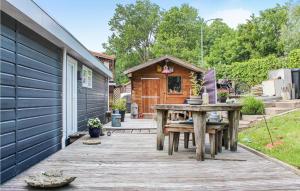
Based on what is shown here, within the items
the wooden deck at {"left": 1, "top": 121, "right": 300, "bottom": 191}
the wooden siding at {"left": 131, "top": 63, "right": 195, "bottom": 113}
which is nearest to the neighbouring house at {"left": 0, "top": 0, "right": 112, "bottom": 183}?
the wooden deck at {"left": 1, "top": 121, "right": 300, "bottom": 191}

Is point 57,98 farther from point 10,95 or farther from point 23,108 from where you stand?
point 10,95

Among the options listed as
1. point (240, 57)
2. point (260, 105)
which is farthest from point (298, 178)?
point (240, 57)

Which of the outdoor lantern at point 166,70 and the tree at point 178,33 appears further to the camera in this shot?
the tree at point 178,33

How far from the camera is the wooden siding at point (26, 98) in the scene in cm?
393

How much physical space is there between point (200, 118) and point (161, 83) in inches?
382

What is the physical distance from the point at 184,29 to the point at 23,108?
110ft

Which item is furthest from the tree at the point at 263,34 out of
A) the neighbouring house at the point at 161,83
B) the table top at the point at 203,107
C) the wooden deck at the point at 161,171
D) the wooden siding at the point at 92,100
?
the wooden deck at the point at 161,171

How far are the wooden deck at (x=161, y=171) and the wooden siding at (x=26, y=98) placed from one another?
266 millimetres

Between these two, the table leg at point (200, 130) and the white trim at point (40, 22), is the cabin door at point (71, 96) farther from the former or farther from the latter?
the table leg at point (200, 130)

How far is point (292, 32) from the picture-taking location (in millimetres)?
22484

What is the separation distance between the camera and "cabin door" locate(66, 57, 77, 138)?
7.46 m

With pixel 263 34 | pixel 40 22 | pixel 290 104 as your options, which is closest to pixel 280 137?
pixel 290 104

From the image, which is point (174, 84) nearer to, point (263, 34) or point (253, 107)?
point (253, 107)

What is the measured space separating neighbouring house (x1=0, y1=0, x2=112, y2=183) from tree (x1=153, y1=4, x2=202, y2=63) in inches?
1044
